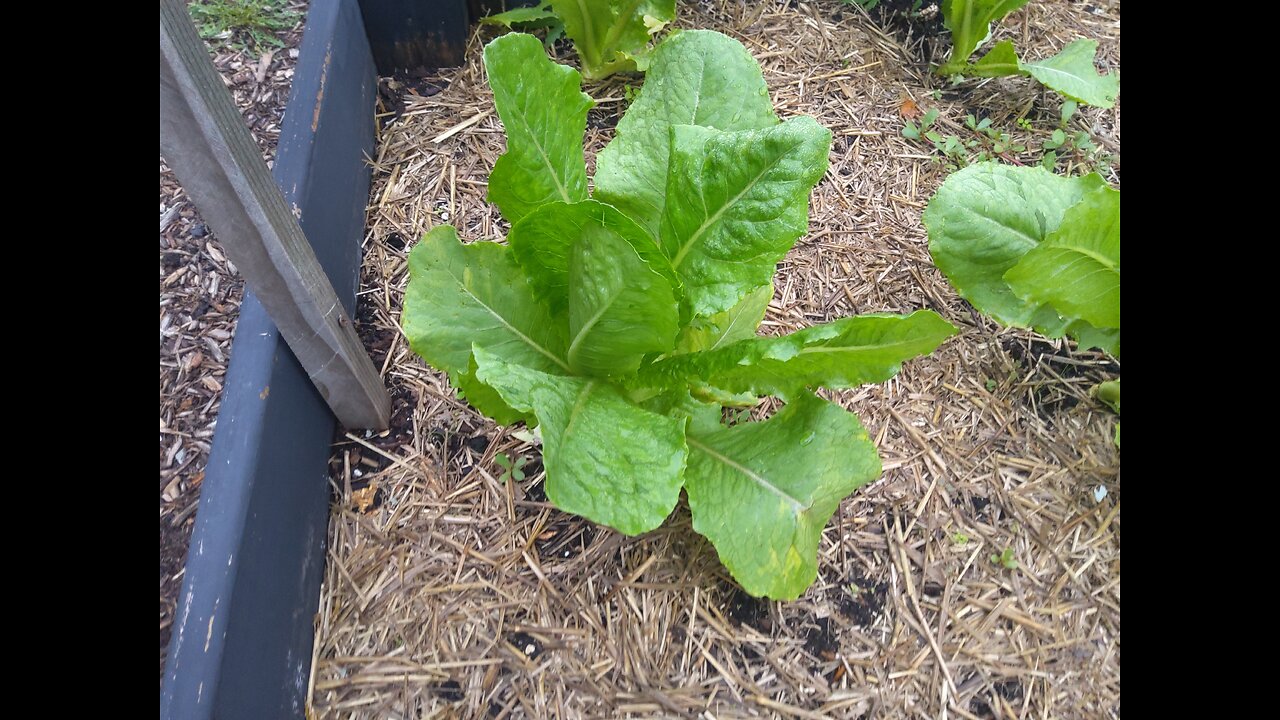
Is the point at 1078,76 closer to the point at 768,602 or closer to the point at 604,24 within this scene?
the point at 604,24

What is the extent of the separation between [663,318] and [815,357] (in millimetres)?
288

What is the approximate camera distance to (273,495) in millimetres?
1355

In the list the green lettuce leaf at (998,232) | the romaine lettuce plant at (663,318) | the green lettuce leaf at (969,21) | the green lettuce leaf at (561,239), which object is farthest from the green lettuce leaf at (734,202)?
the green lettuce leaf at (969,21)

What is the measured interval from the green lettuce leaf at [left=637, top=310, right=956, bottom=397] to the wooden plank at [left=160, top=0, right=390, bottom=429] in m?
0.59

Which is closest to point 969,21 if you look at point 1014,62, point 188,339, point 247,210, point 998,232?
point 1014,62

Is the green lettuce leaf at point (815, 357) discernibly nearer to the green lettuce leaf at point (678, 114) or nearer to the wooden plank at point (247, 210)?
the green lettuce leaf at point (678, 114)

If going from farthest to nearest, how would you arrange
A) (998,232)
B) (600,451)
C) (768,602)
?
(998,232), (768,602), (600,451)

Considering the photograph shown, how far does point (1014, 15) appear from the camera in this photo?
2531 millimetres

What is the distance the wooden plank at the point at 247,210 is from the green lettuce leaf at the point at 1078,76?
78.6 inches

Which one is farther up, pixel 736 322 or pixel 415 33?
pixel 415 33

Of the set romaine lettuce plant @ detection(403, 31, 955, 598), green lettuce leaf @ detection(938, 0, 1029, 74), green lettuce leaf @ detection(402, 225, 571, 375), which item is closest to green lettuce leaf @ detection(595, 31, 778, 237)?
romaine lettuce plant @ detection(403, 31, 955, 598)

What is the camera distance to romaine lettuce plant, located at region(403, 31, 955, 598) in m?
1.25
